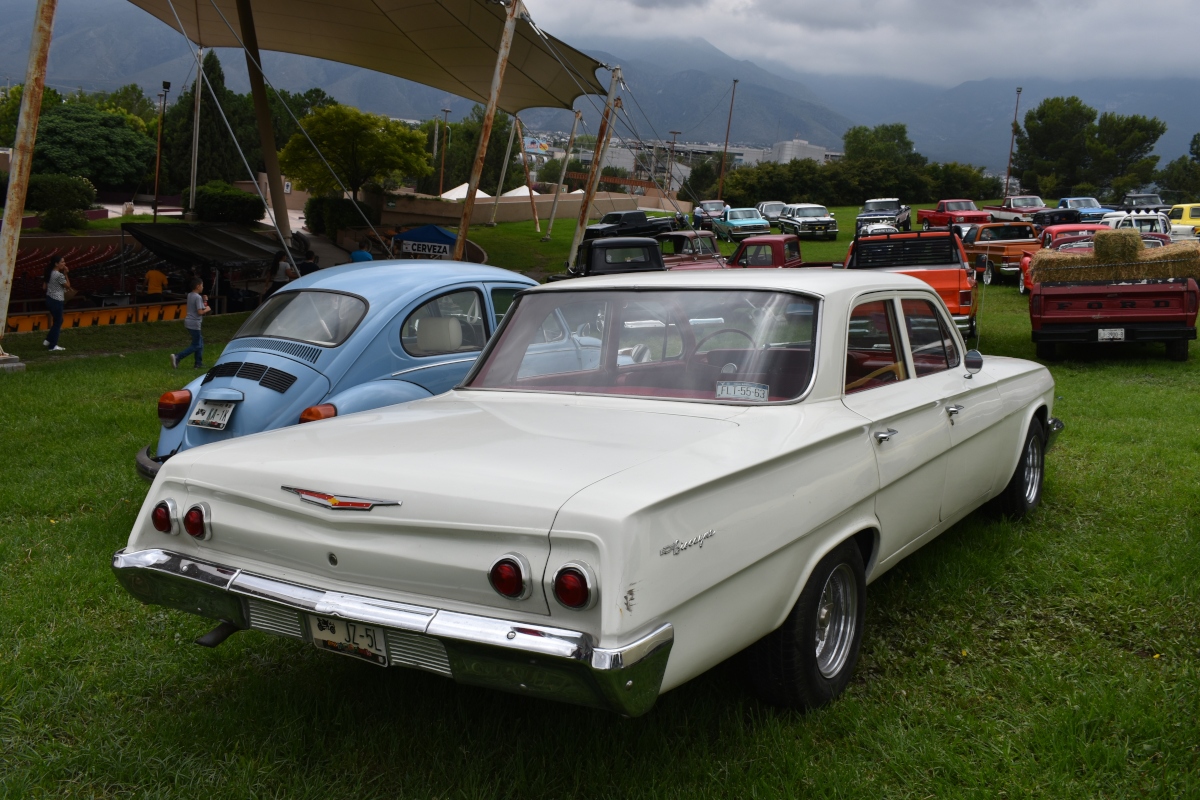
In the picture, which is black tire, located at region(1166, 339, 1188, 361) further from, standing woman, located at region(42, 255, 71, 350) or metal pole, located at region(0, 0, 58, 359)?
standing woman, located at region(42, 255, 71, 350)

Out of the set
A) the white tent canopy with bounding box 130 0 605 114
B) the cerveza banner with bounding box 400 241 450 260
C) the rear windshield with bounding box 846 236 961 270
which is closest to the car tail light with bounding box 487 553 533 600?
the rear windshield with bounding box 846 236 961 270

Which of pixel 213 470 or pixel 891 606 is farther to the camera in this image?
pixel 891 606

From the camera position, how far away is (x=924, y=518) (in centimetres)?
423

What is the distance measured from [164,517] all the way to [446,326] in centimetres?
381

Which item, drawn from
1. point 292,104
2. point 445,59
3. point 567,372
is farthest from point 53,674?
point 292,104

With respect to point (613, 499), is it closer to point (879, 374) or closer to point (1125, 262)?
point (879, 374)

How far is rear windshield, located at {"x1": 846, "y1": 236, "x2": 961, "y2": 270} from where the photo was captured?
14406mm

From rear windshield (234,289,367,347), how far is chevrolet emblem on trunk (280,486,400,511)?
3641 millimetres

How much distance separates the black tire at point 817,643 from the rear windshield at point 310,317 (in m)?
4.02

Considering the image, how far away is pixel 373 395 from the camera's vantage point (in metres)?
6.13

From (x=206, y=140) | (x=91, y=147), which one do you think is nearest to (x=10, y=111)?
(x=91, y=147)

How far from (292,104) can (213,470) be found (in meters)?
87.3

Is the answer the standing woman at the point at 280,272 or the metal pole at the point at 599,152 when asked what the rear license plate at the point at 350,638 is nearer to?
the standing woman at the point at 280,272

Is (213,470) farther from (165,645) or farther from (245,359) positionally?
(245,359)
